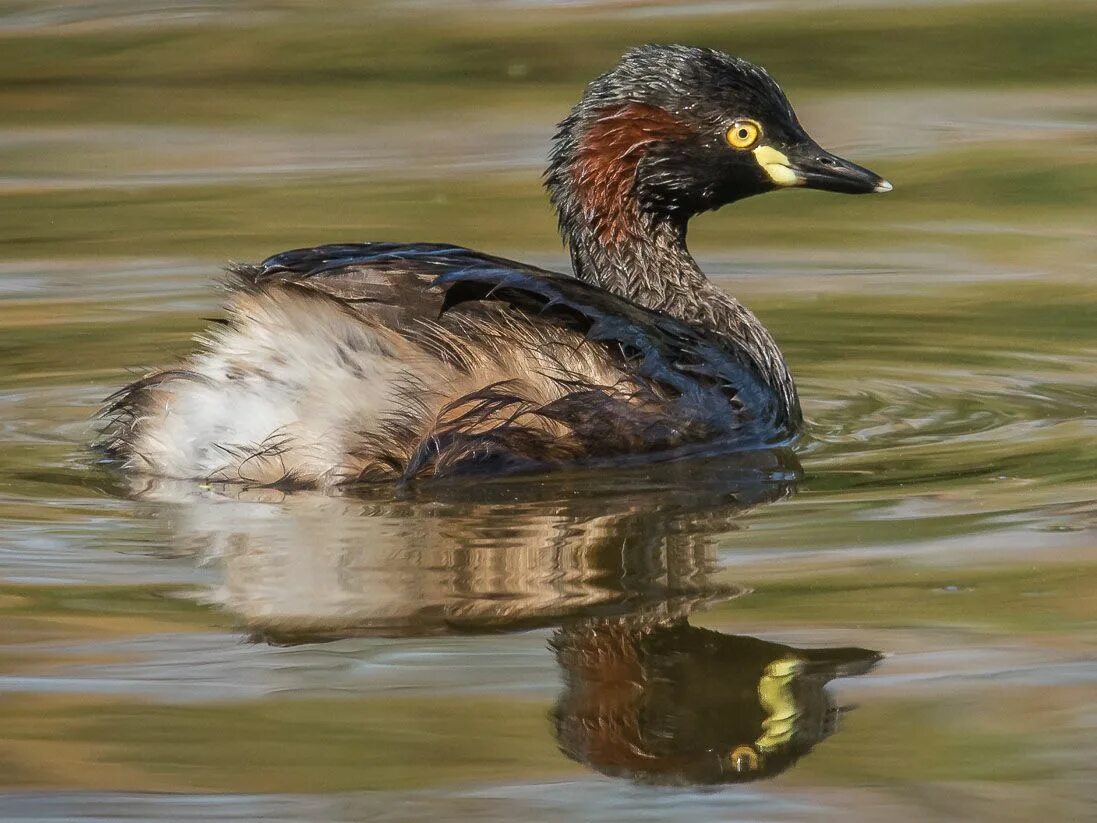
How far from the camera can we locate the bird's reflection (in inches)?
145

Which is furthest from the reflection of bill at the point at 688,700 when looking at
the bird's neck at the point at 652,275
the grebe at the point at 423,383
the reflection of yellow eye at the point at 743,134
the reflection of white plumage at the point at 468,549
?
the reflection of yellow eye at the point at 743,134

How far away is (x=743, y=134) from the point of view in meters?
6.58

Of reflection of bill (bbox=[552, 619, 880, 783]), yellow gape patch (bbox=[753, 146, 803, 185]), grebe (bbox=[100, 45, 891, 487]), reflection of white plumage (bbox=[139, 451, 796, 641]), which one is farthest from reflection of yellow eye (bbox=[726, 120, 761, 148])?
reflection of bill (bbox=[552, 619, 880, 783])

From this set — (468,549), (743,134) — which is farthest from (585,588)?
(743,134)

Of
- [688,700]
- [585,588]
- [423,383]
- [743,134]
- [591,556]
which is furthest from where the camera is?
[743,134]

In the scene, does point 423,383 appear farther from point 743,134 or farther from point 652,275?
point 743,134

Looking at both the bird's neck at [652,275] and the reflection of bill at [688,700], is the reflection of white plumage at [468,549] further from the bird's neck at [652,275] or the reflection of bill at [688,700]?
the bird's neck at [652,275]

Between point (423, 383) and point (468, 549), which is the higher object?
point (423, 383)

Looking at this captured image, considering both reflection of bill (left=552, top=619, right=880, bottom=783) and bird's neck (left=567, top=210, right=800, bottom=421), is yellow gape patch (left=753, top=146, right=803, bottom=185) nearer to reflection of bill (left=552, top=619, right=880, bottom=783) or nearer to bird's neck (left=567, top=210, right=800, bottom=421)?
bird's neck (left=567, top=210, right=800, bottom=421)

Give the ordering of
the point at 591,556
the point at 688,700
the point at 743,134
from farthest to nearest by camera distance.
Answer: the point at 743,134, the point at 591,556, the point at 688,700

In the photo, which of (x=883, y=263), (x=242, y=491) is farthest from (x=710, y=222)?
(x=242, y=491)

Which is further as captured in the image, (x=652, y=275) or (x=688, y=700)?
(x=652, y=275)

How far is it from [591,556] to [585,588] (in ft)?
0.88

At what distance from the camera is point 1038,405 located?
6.26m
